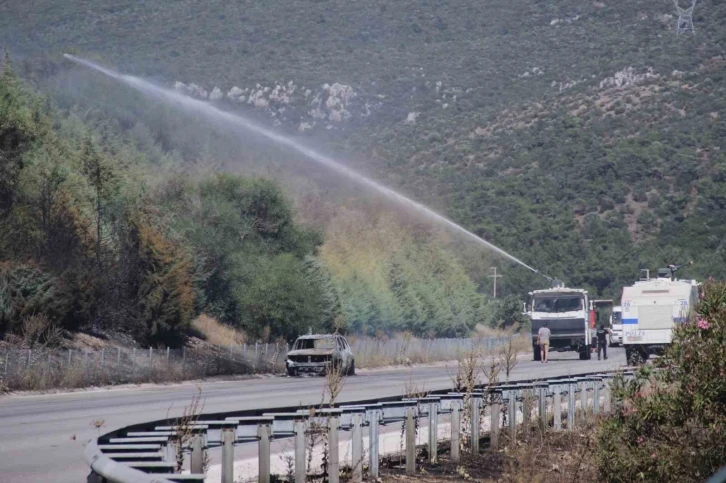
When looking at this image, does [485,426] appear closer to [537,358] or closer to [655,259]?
[537,358]

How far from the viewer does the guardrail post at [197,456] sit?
37.2 feet

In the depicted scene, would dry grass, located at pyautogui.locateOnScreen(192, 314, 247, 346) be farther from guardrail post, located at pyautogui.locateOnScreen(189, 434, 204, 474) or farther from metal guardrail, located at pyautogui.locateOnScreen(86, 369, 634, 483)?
guardrail post, located at pyautogui.locateOnScreen(189, 434, 204, 474)

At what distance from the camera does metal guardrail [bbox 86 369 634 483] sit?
8.50m

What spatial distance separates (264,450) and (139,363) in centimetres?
2677

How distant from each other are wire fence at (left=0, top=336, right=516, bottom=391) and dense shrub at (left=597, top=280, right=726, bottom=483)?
42.1 feet

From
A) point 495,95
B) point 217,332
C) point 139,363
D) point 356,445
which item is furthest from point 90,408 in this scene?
point 495,95

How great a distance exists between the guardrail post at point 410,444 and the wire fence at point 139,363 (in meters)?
10.0

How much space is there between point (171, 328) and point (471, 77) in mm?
69087

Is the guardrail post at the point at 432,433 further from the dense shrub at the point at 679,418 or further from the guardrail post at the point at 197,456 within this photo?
the guardrail post at the point at 197,456

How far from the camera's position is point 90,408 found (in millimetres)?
26250

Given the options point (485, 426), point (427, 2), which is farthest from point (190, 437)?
point (427, 2)

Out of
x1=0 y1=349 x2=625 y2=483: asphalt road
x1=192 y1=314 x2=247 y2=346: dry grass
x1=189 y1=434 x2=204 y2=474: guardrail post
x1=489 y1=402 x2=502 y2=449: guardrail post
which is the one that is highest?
x1=192 y1=314 x2=247 y2=346: dry grass

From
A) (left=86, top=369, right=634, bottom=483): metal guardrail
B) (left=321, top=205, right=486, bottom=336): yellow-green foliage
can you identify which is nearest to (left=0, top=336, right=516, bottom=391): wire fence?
(left=86, top=369, right=634, bottom=483): metal guardrail

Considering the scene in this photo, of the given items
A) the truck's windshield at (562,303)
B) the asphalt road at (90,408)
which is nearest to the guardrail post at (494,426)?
the asphalt road at (90,408)
